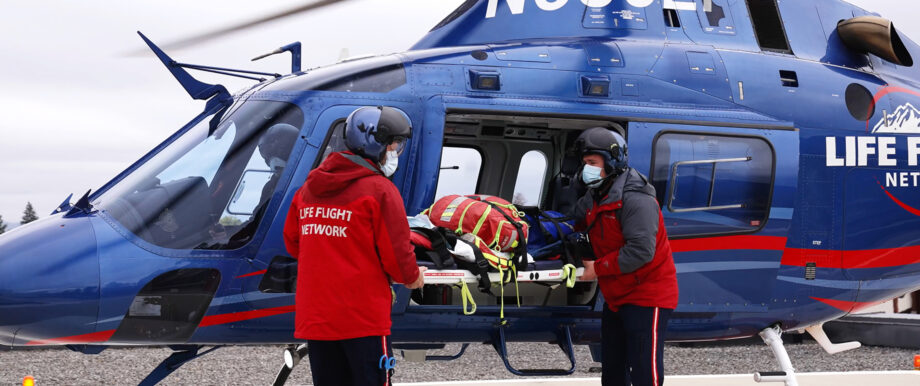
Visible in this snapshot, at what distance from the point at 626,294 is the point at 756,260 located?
1243 millimetres

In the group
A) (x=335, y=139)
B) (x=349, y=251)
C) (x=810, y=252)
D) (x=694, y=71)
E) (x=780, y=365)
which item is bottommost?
(x=780, y=365)

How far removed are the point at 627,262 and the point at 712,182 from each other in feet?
3.87

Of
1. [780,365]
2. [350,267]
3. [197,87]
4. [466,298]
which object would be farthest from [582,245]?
[197,87]

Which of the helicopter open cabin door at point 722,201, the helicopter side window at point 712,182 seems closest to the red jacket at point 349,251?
the helicopter open cabin door at point 722,201

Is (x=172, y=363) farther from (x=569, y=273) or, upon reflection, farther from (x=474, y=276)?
(x=569, y=273)

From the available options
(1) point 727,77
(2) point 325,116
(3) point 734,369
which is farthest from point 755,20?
(3) point 734,369

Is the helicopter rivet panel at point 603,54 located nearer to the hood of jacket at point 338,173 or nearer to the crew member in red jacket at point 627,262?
the crew member in red jacket at point 627,262

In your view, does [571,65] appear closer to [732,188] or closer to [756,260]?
[732,188]

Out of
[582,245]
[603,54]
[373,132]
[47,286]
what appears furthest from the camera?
[603,54]

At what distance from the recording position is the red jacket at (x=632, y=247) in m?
4.69

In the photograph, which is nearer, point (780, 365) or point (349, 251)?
point (349, 251)

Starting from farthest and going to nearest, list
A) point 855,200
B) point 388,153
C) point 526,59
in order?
point 855,200
point 526,59
point 388,153

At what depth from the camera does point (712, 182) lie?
18.3 feet

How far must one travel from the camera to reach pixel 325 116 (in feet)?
16.5
